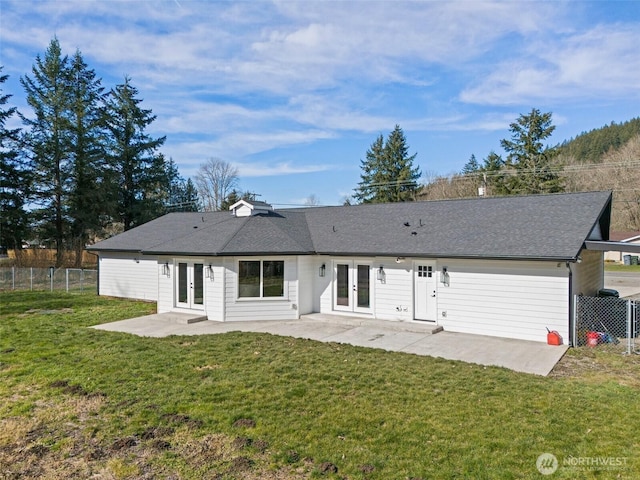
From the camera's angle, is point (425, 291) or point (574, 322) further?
point (425, 291)

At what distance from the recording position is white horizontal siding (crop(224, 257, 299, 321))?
1277cm

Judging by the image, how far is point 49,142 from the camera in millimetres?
30125

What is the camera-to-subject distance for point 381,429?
525 centimetres

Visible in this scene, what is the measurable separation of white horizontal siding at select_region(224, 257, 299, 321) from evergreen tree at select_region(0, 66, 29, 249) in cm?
2471

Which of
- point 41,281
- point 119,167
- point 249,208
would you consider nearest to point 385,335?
point 249,208

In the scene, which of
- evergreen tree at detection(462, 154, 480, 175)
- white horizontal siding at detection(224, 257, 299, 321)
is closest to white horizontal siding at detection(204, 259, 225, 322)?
white horizontal siding at detection(224, 257, 299, 321)

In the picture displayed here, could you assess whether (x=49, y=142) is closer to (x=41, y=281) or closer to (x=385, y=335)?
(x=41, y=281)

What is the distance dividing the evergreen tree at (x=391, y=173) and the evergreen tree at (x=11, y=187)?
99.7 feet

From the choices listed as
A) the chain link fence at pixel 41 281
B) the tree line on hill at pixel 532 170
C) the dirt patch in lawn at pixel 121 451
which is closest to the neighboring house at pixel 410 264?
the dirt patch in lawn at pixel 121 451

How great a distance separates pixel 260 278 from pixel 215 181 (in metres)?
39.7

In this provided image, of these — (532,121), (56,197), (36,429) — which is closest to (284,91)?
(36,429)

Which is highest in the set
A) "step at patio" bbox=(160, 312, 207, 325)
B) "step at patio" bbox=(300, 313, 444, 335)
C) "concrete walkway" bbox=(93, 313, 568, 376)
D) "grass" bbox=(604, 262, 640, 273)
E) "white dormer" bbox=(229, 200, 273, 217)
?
"white dormer" bbox=(229, 200, 273, 217)

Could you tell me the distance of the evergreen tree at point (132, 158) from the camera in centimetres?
3541

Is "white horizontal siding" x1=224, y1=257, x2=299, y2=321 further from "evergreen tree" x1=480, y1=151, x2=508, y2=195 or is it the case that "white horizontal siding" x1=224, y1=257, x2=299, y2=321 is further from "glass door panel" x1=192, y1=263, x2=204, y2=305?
"evergreen tree" x1=480, y1=151, x2=508, y2=195
